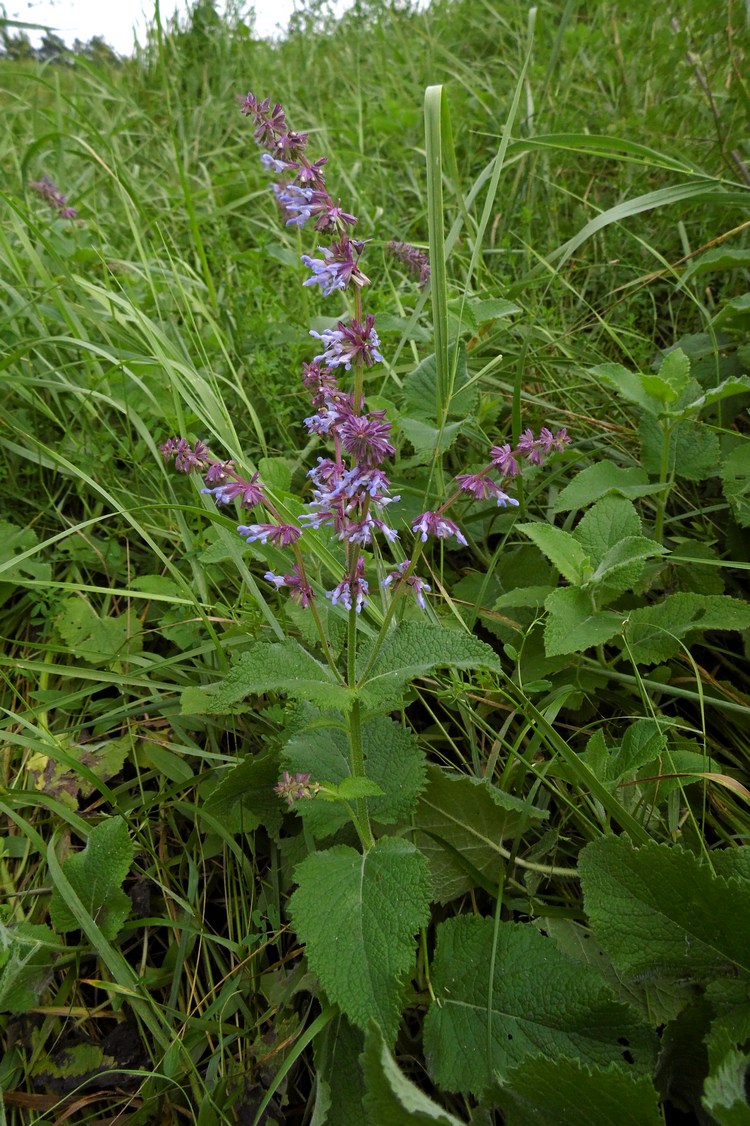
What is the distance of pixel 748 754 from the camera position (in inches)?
62.2

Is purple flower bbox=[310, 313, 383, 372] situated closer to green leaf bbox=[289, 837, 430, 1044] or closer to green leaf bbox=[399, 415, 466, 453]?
green leaf bbox=[399, 415, 466, 453]

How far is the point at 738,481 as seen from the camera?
1.75 m

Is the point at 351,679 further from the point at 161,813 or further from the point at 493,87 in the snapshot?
the point at 493,87

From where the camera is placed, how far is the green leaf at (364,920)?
3.69 ft

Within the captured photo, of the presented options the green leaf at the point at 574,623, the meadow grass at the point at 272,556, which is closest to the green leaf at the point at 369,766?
the meadow grass at the point at 272,556

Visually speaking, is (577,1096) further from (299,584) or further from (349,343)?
(349,343)

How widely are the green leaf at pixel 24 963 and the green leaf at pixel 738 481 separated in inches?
68.3

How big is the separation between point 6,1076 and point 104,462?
5.13 ft

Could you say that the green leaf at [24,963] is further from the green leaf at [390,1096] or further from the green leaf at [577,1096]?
the green leaf at [577,1096]

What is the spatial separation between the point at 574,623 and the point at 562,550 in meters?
0.17

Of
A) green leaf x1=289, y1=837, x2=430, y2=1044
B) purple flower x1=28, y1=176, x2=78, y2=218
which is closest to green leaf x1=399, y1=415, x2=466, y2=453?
green leaf x1=289, y1=837, x2=430, y2=1044

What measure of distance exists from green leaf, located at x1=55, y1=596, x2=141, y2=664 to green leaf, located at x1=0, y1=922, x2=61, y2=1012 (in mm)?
646

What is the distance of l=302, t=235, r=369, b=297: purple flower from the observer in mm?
1150

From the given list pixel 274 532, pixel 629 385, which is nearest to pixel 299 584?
pixel 274 532
